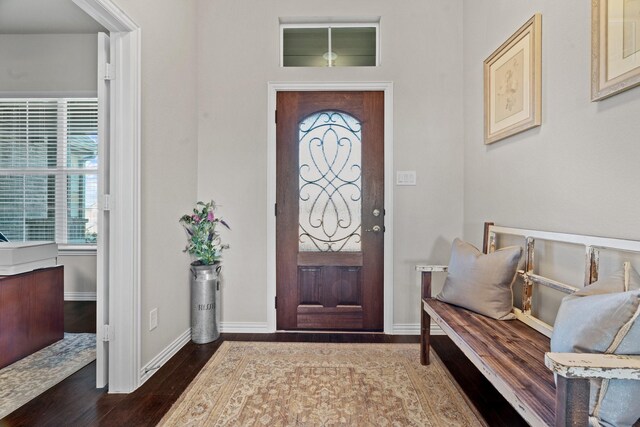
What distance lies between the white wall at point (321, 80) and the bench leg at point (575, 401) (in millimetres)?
1898

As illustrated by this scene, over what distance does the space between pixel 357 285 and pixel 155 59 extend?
7.36ft

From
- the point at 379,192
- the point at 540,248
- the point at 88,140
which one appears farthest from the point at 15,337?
the point at 540,248

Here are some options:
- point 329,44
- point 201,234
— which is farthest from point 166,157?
point 329,44

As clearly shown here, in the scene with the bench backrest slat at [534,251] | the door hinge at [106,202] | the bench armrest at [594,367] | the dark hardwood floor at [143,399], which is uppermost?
the door hinge at [106,202]

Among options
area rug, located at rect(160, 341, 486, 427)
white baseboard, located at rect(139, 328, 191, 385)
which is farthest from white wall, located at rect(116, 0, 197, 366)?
area rug, located at rect(160, 341, 486, 427)

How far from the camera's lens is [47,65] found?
3.63 m

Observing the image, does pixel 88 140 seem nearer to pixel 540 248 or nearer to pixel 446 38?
pixel 446 38

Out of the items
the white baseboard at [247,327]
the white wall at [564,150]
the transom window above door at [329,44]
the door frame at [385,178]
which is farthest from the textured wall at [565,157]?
the white baseboard at [247,327]

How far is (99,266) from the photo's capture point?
185 centimetres

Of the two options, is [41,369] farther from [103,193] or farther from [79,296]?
[79,296]

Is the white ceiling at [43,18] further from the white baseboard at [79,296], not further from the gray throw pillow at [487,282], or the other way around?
the gray throw pillow at [487,282]

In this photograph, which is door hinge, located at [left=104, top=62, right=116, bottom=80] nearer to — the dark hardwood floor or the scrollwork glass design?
the scrollwork glass design

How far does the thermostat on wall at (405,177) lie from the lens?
8.95 ft

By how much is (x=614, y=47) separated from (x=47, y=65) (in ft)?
16.2
